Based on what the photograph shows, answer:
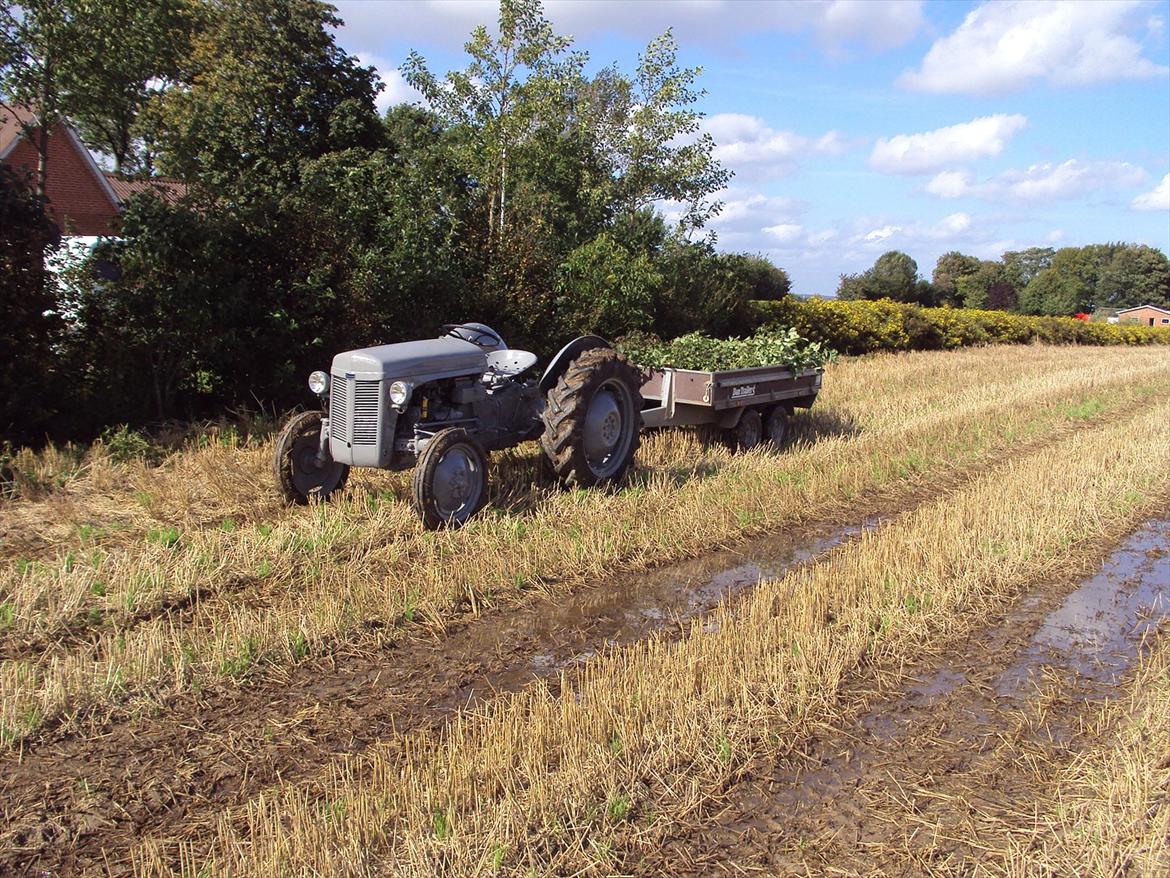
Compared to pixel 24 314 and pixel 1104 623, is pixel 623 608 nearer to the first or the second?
pixel 1104 623

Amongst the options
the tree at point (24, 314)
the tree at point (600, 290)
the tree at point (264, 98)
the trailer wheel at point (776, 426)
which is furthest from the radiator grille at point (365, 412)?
the tree at point (264, 98)

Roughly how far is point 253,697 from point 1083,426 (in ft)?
37.5

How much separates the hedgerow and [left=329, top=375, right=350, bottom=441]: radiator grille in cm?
927

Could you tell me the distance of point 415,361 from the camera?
6.28m

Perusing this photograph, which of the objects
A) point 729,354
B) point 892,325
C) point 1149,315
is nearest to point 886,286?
point 892,325

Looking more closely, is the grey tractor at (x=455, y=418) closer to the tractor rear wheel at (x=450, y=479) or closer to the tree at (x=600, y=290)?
the tractor rear wheel at (x=450, y=479)

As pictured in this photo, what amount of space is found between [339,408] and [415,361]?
1.99 ft

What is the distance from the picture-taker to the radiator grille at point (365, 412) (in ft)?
20.1

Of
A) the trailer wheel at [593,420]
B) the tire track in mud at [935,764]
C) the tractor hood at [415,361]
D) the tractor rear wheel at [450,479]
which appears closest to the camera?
the tire track in mud at [935,764]

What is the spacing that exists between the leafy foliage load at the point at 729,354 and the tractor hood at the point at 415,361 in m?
3.01

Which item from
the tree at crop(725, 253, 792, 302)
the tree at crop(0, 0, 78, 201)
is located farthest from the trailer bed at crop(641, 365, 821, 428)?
the tree at crop(725, 253, 792, 302)

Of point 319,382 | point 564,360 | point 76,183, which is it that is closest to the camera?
point 319,382

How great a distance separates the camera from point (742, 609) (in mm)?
5074

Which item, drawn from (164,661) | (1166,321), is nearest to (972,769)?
(164,661)
